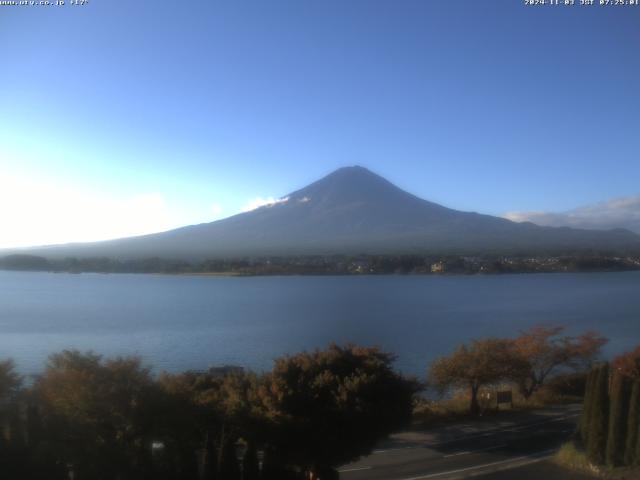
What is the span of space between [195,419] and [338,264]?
3827 centimetres

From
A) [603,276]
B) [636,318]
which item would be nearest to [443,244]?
[603,276]

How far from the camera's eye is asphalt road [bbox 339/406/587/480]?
7324 millimetres

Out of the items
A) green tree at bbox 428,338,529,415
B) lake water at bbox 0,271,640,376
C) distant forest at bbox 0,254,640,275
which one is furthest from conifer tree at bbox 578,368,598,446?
distant forest at bbox 0,254,640,275

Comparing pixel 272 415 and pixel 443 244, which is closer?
pixel 272 415

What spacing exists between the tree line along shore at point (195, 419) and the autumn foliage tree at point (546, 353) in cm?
585

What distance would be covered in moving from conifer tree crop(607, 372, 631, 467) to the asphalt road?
46 centimetres

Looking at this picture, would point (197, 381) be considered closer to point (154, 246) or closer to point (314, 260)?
point (314, 260)

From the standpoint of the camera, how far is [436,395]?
504 inches

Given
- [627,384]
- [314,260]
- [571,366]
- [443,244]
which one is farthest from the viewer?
[443,244]

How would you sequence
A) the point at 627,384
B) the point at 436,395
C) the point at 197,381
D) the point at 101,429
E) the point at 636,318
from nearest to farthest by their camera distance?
the point at 101,429, the point at 627,384, the point at 197,381, the point at 436,395, the point at 636,318

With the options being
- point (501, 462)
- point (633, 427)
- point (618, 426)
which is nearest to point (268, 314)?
point (501, 462)

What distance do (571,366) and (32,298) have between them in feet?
73.4

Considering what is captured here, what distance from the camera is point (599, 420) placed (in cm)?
718

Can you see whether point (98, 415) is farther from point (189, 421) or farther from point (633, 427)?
point (633, 427)
